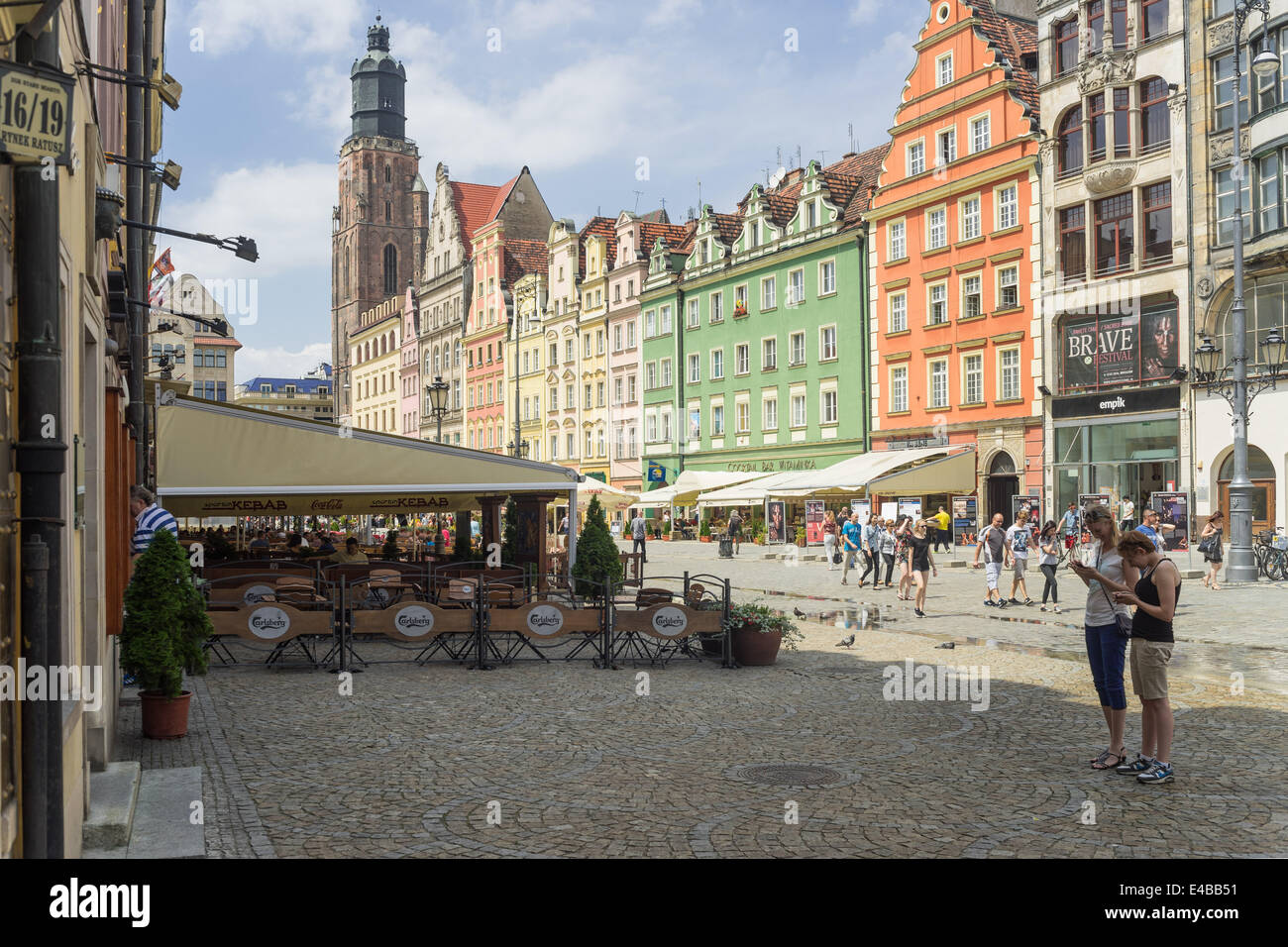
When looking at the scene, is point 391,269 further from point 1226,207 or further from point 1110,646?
point 1110,646

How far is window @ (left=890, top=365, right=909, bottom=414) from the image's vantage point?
45000 millimetres

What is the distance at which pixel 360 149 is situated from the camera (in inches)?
4596

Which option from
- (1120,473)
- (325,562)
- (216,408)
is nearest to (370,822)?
(216,408)

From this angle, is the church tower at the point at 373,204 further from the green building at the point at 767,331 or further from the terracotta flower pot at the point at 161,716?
the terracotta flower pot at the point at 161,716

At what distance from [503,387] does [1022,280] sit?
42902mm

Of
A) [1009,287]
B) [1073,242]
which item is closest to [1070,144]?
[1073,242]

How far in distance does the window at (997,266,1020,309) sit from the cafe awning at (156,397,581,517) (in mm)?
28033

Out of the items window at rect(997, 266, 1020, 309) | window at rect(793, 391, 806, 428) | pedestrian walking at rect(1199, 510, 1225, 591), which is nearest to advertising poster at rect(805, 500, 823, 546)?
window at rect(793, 391, 806, 428)

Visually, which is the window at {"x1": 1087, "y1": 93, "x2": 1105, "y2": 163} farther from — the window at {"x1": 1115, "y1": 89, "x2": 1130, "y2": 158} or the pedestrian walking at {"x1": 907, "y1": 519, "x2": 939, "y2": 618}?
the pedestrian walking at {"x1": 907, "y1": 519, "x2": 939, "y2": 618}

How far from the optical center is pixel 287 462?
15758 mm

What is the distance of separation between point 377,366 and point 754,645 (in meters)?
93.9

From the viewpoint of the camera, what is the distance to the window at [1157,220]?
35375mm

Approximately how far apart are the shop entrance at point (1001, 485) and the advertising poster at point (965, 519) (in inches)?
10.3

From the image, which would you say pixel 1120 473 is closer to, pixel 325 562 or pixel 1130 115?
pixel 1130 115
